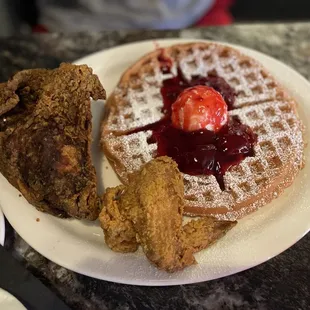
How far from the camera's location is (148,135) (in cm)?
144

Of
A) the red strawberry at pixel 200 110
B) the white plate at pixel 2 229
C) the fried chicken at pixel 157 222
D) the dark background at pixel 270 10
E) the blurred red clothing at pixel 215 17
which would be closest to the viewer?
the fried chicken at pixel 157 222

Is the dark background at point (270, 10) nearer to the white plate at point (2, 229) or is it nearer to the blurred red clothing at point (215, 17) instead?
the blurred red clothing at point (215, 17)

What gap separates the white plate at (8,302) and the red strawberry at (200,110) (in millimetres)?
626

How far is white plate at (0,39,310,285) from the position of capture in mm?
1159

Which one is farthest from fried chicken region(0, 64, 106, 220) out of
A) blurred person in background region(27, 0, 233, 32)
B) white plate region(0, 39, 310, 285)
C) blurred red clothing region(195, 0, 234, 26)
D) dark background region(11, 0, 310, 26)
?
dark background region(11, 0, 310, 26)

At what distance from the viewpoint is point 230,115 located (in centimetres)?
148

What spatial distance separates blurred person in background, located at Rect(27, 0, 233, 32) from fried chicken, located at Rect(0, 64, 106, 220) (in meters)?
0.95

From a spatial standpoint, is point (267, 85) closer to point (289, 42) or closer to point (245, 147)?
point (245, 147)

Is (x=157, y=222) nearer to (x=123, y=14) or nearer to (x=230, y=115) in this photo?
(x=230, y=115)


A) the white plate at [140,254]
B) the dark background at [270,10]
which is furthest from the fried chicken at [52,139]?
the dark background at [270,10]

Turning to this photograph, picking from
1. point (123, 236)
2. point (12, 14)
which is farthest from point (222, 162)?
point (12, 14)

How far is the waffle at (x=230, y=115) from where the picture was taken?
4.24 ft

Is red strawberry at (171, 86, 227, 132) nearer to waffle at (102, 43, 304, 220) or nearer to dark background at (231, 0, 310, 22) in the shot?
waffle at (102, 43, 304, 220)

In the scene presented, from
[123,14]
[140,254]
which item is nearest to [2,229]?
[140,254]
